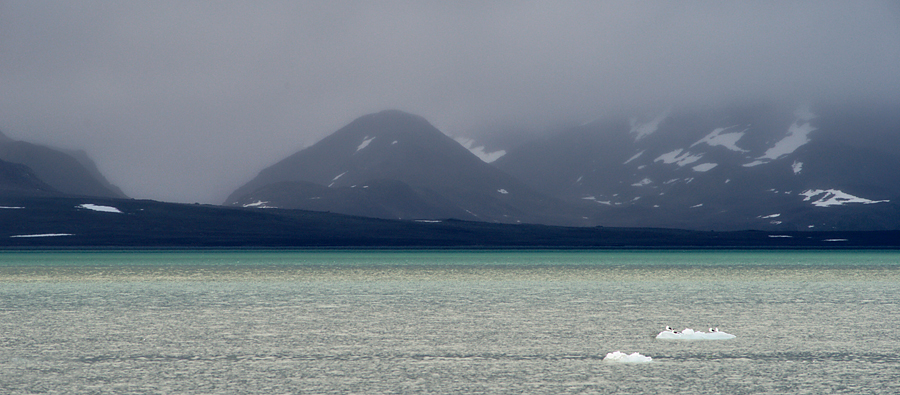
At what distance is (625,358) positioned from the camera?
25797 mm

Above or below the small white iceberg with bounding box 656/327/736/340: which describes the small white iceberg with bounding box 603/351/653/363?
below

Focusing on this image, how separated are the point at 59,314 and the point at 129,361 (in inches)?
711

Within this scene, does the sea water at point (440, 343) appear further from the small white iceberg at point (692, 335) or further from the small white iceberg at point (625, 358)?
the small white iceberg at point (692, 335)

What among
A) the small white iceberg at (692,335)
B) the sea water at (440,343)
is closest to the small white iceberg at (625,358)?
the sea water at (440,343)

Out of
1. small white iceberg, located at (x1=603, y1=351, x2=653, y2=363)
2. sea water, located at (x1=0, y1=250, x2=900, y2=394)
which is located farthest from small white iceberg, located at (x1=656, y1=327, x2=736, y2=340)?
small white iceberg, located at (x1=603, y1=351, x2=653, y2=363)

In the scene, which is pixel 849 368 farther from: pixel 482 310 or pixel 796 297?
pixel 796 297

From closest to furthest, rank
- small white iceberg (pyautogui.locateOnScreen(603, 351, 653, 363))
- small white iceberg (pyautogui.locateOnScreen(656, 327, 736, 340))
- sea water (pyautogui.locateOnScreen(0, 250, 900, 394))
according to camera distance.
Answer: sea water (pyautogui.locateOnScreen(0, 250, 900, 394)), small white iceberg (pyautogui.locateOnScreen(603, 351, 653, 363)), small white iceberg (pyautogui.locateOnScreen(656, 327, 736, 340))

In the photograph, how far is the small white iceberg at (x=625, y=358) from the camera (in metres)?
25.7

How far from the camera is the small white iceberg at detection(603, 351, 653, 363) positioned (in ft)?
84.3

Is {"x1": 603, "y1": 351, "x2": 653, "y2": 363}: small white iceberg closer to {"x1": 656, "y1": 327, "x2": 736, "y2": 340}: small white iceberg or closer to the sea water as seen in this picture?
the sea water

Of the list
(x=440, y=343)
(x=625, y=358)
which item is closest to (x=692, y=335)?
(x=625, y=358)

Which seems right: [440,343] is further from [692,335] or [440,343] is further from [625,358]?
[692,335]

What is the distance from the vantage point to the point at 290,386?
860 inches

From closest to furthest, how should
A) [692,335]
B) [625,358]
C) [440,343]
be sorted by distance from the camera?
[625,358] → [440,343] → [692,335]
